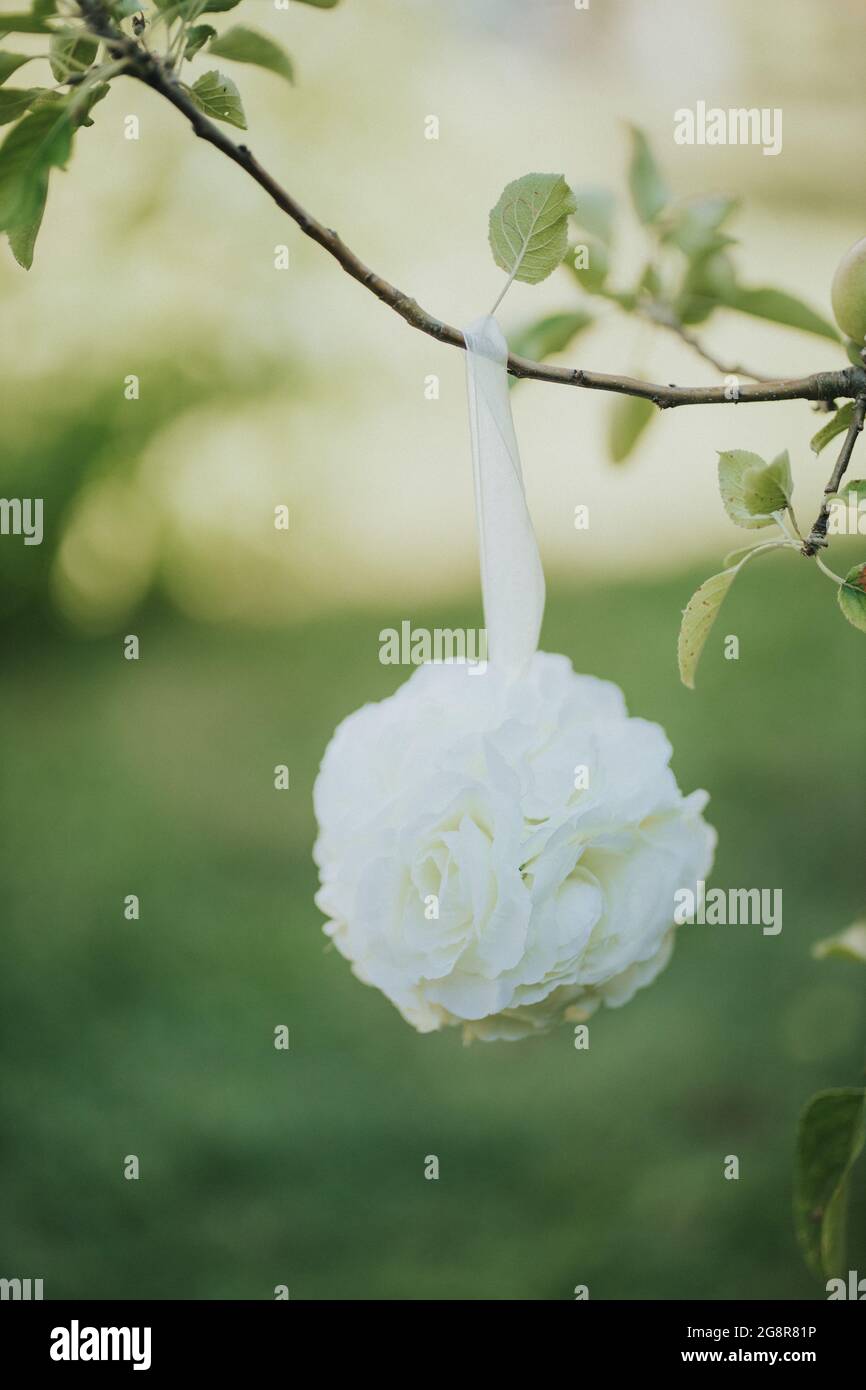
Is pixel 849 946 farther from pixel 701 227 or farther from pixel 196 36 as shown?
pixel 196 36

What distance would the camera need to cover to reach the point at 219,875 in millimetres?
1484

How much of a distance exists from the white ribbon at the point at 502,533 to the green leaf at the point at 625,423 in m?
0.23

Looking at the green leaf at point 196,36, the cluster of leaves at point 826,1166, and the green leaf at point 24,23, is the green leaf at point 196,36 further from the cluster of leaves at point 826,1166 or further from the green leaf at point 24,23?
the cluster of leaves at point 826,1166

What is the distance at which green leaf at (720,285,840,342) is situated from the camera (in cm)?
60

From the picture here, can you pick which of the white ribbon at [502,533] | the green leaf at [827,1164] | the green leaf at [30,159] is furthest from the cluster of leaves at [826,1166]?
the green leaf at [30,159]

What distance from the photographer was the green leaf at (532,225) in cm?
41

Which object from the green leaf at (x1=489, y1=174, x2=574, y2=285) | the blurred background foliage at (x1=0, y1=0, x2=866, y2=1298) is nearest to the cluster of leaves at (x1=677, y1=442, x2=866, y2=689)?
the green leaf at (x1=489, y1=174, x2=574, y2=285)

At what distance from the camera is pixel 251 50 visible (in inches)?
17.9

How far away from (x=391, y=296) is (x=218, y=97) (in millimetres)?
103

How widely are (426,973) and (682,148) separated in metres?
1.46

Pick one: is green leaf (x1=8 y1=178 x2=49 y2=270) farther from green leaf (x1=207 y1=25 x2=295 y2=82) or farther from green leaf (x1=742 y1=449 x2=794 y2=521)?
green leaf (x1=742 y1=449 x2=794 y2=521)

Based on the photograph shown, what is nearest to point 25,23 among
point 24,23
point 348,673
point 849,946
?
point 24,23
